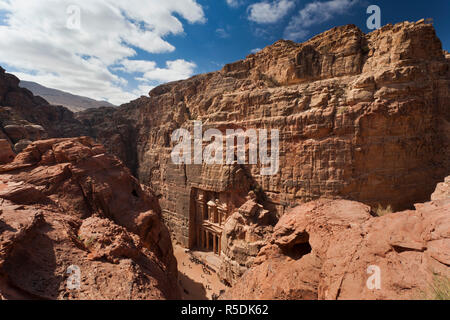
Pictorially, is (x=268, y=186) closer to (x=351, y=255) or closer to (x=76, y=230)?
(x=351, y=255)

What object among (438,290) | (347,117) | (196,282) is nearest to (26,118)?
(196,282)

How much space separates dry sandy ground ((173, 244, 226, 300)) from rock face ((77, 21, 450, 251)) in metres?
3.10

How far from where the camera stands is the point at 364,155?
14250 millimetres

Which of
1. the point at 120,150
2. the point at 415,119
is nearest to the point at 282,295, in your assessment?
the point at 415,119

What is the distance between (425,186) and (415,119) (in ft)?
16.4

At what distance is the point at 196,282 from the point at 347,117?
17.1 metres

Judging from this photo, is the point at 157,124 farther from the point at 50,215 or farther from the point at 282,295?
the point at 282,295

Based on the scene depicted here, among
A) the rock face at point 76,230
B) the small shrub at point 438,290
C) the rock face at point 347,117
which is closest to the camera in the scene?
the small shrub at point 438,290

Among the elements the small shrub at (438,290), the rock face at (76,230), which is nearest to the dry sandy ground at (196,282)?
the rock face at (76,230)

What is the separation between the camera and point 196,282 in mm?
15664
